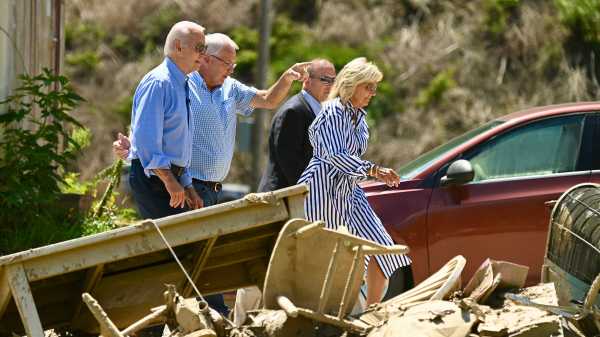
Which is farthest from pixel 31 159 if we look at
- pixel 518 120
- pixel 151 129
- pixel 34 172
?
pixel 518 120

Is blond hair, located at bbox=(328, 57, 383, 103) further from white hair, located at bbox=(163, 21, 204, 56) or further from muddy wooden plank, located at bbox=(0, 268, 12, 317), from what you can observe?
muddy wooden plank, located at bbox=(0, 268, 12, 317)

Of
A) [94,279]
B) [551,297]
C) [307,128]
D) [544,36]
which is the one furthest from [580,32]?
[94,279]

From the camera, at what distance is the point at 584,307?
5984mm

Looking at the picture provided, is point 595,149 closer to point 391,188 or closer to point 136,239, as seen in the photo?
point 391,188

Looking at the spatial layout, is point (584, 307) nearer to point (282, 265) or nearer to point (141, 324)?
point (282, 265)

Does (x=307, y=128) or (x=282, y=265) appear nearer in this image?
(x=282, y=265)

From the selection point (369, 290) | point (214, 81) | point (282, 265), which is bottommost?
point (369, 290)

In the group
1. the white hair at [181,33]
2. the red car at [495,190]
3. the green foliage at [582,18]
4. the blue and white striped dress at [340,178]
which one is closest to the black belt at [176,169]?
the white hair at [181,33]

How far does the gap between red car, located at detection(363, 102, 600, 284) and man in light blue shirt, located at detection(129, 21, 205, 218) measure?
229cm

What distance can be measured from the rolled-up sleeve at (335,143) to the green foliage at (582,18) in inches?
494

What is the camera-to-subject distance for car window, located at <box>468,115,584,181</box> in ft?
30.7

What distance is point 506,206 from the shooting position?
9.12 meters

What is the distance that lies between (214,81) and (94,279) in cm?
193

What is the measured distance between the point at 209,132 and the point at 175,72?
0.56 meters
